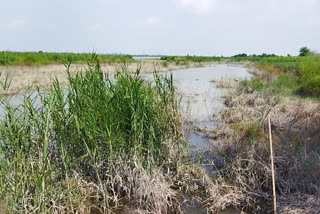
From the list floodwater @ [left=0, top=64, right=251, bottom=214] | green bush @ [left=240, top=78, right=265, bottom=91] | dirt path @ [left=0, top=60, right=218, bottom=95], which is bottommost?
floodwater @ [left=0, top=64, right=251, bottom=214]

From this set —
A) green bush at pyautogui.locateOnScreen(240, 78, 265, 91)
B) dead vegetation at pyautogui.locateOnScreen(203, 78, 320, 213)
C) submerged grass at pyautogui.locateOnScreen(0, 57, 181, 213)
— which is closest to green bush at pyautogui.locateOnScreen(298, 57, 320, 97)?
green bush at pyautogui.locateOnScreen(240, 78, 265, 91)

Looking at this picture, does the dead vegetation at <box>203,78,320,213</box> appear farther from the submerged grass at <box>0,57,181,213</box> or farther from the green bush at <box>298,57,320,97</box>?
the green bush at <box>298,57,320,97</box>

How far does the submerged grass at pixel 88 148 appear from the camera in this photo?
11.5 ft

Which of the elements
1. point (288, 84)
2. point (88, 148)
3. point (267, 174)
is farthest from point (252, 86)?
point (88, 148)

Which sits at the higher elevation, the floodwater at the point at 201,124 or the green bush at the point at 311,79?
the green bush at the point at 311,79

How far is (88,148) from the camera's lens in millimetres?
4102

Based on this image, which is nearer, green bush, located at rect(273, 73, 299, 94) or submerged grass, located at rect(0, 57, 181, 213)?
submerged grass, located at rect(0, 57, 181, 213)

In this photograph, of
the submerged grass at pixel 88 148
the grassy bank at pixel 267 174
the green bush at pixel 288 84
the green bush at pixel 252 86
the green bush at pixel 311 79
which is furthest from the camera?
the green bush at pixel 252 86

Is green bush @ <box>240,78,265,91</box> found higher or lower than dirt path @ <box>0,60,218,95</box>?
lower

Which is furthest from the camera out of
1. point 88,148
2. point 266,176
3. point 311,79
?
point 311,79

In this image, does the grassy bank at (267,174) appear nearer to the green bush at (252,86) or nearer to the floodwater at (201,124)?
the floodwater at (201,124)

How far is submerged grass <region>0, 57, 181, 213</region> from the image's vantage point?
3.51m

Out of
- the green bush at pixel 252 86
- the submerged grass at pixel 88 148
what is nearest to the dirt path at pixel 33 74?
the submerged grass at pixel 88 148

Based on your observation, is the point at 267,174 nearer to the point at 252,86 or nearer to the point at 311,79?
the point at 311,79
